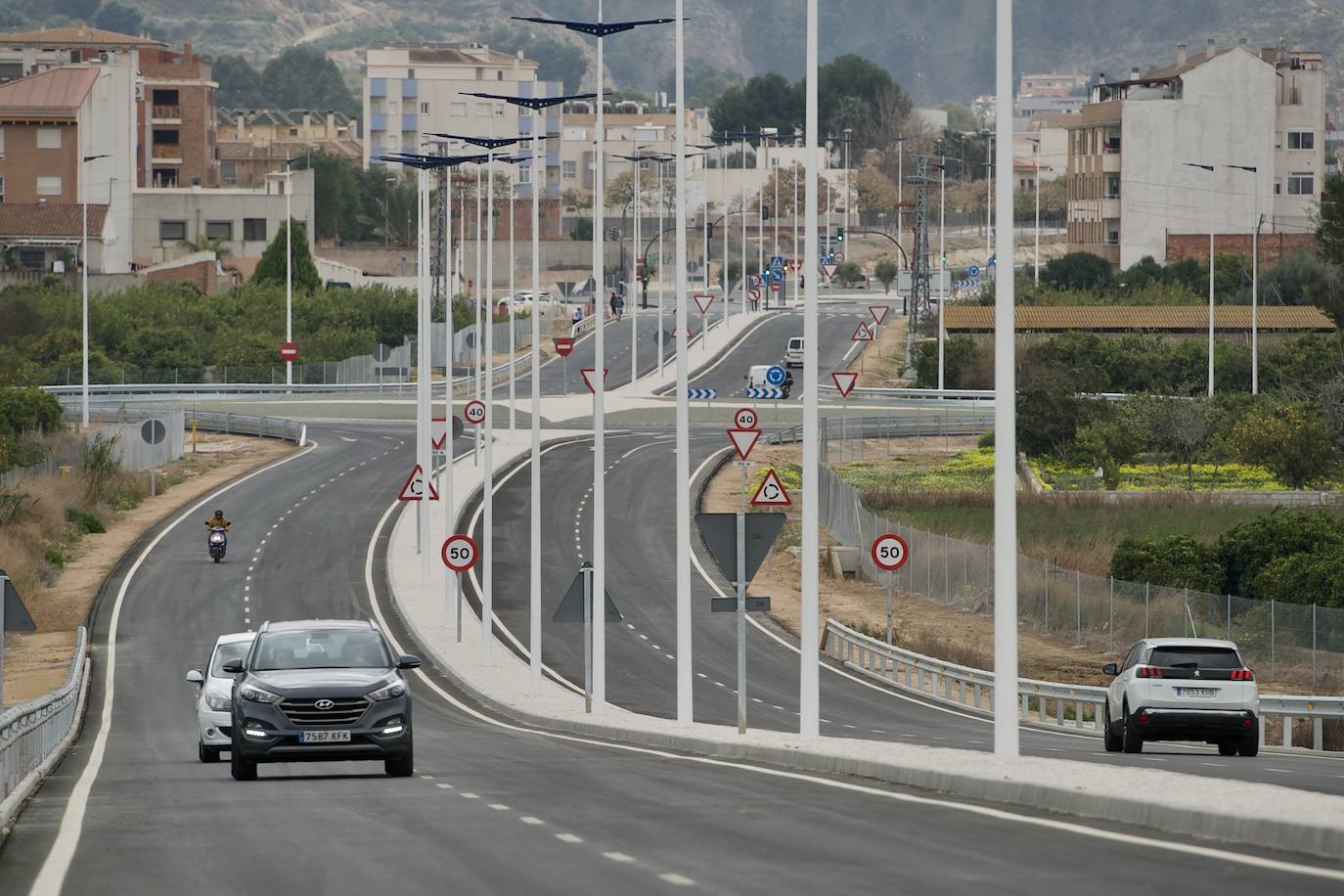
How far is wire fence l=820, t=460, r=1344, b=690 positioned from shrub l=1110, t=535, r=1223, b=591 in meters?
0.96

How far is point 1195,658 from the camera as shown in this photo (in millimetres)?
27969

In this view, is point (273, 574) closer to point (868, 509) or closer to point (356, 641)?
point (868, 509)

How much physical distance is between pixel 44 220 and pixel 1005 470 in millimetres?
125577

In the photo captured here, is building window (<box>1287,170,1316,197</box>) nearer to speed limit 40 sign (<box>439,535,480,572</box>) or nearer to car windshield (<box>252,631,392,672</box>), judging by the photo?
speed limit 40 sign (<box>439,535,480,572</box>)

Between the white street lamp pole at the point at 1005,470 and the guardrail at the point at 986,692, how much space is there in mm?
13268

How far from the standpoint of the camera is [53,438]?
77188mm

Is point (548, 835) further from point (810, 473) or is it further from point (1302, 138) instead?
point (1302, 138)

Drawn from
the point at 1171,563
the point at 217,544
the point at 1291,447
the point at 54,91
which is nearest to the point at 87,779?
the point at 1171,563

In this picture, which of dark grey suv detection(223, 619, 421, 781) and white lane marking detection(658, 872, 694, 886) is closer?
white lane marking detection(658, 872, 694, 886)

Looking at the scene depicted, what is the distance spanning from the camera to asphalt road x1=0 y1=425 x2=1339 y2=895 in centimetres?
1227

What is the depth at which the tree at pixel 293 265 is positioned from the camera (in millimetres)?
134625

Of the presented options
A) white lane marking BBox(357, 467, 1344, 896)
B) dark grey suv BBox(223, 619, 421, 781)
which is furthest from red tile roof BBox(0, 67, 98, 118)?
dark grey suv BBox(223, 619, 421, 781)

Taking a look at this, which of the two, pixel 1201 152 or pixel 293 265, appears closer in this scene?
pixel 293 265

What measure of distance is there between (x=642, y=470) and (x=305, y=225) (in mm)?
85935
